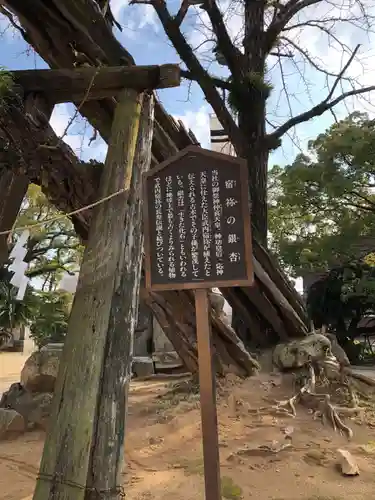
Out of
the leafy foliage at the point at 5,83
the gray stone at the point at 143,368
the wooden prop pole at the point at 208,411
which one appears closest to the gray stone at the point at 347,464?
the wooden prop pole at the point at 208,411

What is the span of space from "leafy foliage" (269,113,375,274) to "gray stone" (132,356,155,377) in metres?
4.59

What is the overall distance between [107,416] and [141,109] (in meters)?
2.36

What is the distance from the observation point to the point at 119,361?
8.43ft

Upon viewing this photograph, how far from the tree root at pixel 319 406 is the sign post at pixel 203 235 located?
2427 mm

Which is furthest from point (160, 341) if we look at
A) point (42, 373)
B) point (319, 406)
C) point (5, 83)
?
point (5, 83)

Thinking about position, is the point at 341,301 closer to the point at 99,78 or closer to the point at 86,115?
the point at 86,115

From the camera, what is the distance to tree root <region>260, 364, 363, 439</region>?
172 inches

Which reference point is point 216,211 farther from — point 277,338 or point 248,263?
point 277,338

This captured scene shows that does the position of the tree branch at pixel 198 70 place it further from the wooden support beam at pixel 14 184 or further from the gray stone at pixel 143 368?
the gray stone at pixel 143 368

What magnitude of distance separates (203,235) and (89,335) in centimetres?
90

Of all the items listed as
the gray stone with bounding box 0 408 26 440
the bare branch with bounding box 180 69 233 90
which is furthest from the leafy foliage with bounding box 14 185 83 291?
the gray stone with bounding box 0 408 26 440

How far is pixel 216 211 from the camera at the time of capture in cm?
264

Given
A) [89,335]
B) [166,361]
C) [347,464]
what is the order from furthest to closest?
[166,361] → [347,464] → [89,335]

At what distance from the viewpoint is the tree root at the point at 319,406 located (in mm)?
4363
